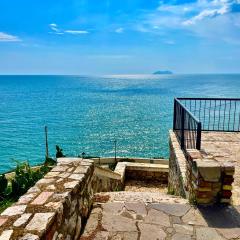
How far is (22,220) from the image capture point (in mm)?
2404

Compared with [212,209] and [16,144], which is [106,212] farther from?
[16,144]

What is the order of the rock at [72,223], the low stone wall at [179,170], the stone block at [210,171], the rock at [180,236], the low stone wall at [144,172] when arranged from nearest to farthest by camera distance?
the rock at [72,223] → the rock at [180,236] → the stone block at [210,171] → the low stone wall at [179,170] → the low stone wall at [144,172]

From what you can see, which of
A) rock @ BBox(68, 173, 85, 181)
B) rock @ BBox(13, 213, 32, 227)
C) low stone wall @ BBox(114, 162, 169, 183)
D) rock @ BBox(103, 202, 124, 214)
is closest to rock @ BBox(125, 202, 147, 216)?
rock @ BBox(103, 202, 124, 214)

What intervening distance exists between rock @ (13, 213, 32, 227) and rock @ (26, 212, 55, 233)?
60 mm

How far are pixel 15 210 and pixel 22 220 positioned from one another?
24cm

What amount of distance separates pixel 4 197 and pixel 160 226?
7705mm

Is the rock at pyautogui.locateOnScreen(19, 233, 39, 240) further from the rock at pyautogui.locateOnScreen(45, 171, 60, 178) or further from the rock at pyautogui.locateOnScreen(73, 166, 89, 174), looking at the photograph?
the rock at pyautogui.locateOnScreen(73, 166, 89, 174)

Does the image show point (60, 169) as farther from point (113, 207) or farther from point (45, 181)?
point (113, 207)

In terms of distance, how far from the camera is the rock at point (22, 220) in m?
2.34

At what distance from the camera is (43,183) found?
3.29 meters

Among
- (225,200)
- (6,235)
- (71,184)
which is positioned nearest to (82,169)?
(71,184)

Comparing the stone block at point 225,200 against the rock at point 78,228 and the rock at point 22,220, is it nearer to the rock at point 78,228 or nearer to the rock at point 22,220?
the rock at point 78,228

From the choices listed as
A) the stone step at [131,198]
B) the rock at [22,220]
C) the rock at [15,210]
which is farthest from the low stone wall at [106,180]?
the rock at [22,220]

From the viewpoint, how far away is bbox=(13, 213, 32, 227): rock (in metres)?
2.34
